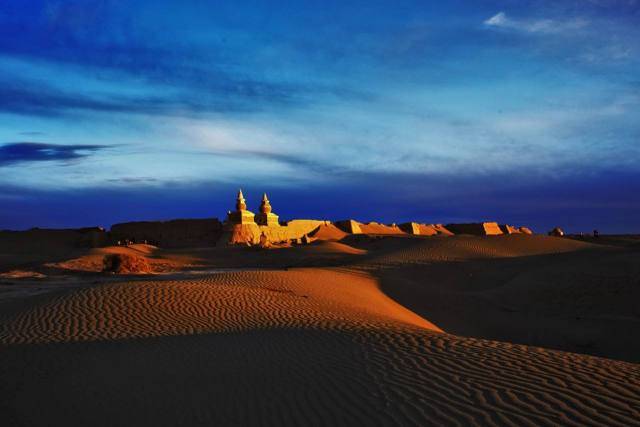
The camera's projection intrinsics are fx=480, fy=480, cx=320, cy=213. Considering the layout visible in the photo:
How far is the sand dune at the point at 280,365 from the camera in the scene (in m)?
4.90

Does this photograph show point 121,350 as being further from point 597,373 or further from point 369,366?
point 597,373

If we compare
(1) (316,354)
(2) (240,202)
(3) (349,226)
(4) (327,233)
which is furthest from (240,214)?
(1) (316,354)

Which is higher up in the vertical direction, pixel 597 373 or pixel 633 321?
pixel 597 373

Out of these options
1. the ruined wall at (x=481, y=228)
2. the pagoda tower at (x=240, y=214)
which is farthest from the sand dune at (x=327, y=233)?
the ruined wall at (x=481, y=228)

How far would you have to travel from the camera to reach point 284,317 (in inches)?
458

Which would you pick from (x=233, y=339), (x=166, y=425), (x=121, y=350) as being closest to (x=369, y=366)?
(x=166, y=425)

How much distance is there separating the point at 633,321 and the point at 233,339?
12.5 m

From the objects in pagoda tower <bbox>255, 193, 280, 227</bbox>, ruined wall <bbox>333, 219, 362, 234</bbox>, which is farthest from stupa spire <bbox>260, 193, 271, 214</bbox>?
ruined wall <bbox>333, 219, 362, 234</bbox>

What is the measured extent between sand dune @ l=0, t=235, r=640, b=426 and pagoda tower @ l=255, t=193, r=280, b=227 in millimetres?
37668

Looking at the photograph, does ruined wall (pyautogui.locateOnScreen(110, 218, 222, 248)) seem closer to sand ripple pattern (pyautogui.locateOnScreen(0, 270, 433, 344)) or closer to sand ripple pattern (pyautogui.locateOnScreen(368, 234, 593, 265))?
sand ripple pattern (pyautogui.locateOnScreen(368, 234, 593, 265))

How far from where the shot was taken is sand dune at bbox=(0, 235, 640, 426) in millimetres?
4898

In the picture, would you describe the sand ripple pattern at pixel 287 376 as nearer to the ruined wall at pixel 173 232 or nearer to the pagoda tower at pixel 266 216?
the ruined wall at pixel 173 232

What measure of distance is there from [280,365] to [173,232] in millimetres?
46508

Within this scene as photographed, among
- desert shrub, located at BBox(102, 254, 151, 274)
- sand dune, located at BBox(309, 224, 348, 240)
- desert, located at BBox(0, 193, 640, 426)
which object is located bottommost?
desert, located at BBox(0, 193, 640, 426)
